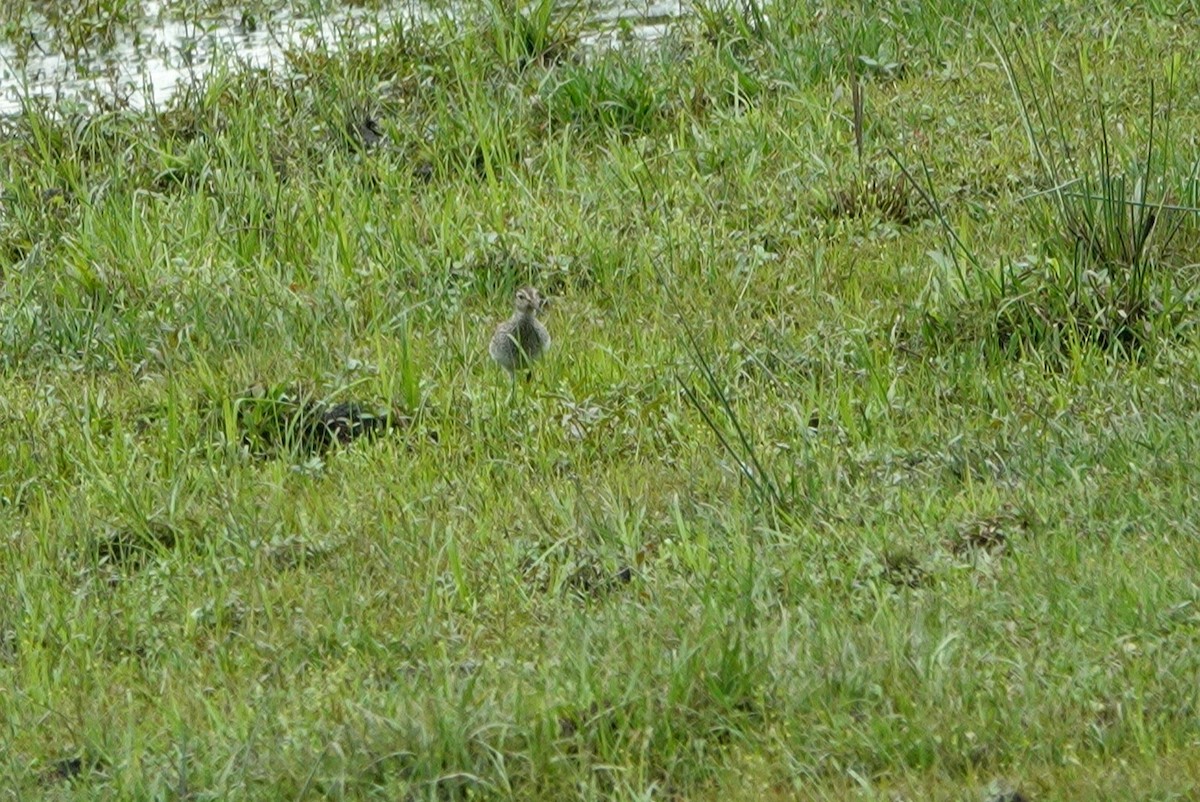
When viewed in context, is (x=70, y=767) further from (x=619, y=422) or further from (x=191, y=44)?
(x=191, y=44)

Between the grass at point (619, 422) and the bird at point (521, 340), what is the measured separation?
0.29 ft

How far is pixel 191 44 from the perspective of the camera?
34.0 ft

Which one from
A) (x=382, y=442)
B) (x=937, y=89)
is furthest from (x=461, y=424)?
(x=937, y=89)

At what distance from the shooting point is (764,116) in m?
8.60

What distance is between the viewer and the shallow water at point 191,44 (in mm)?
9938

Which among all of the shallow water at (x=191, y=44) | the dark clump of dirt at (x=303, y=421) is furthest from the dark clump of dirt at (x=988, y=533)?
the shallow water at (x=191, y=44)

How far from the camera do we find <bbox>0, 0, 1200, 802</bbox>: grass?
4.13m

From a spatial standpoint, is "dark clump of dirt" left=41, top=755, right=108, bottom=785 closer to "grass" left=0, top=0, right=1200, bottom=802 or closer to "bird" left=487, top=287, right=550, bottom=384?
"grass" left=0, top=0, right=1200, bottom=802

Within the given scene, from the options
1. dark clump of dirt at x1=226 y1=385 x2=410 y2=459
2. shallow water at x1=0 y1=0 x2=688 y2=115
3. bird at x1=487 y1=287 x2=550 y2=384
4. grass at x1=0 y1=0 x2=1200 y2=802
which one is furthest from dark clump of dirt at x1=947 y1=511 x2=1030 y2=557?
shallow water at x1=0 y1=0 x2=688 y2=115

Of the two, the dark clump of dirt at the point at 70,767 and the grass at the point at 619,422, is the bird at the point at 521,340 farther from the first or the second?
the dark clump of dirt at the point at 70,767

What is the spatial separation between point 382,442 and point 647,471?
38.6 inches

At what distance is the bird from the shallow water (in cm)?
322

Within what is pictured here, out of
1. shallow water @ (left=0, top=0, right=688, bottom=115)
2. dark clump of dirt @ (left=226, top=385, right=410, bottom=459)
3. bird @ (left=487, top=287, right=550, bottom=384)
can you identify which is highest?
shallow water @ (left=0, top=0, right=688, bottom=115)

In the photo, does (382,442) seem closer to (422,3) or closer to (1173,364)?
(1173,364)
